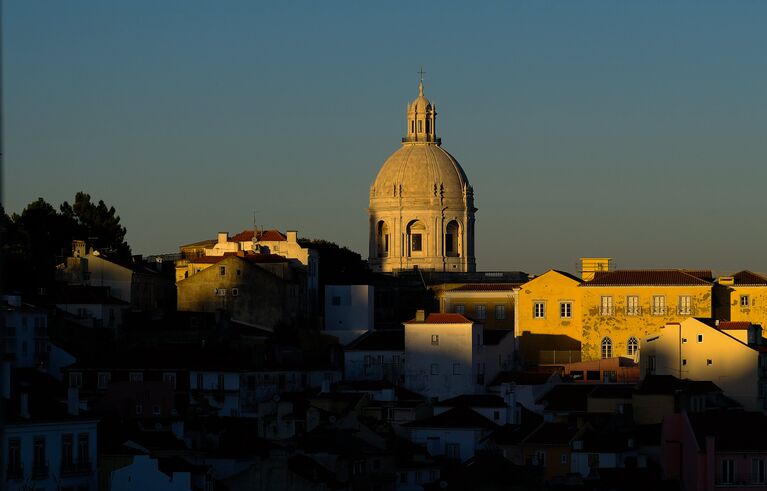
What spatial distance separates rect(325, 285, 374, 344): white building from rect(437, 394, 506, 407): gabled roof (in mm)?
12682

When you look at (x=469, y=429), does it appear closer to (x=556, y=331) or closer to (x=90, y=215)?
(x=556, y=331)

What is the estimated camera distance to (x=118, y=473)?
132 feet

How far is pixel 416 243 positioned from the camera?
117 meters

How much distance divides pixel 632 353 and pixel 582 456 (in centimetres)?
2556

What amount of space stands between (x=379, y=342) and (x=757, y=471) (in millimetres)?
32709

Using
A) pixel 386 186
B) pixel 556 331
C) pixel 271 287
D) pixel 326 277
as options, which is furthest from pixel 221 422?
pixel 386 186

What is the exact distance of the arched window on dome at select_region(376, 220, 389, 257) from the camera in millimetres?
116625

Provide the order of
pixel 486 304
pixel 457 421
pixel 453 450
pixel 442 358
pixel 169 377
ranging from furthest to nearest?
pixel 486 304, pixel 442 358, pixel 169 377, pixel 457 421, pixel 453 450

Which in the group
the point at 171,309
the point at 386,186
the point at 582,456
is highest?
the point at 386,186

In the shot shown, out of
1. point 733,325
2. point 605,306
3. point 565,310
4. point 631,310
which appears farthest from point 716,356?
point 565,310

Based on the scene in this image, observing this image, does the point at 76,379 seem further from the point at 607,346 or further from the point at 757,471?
the point at 757,471

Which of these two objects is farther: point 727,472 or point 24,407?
point 727,472

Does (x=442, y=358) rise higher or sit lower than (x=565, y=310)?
lower

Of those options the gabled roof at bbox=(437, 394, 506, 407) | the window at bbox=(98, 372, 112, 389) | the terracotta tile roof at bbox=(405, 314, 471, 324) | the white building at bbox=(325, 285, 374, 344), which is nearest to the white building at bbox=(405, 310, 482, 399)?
the terracotta tile roof at bbox=(405, 314, 471, 324)
